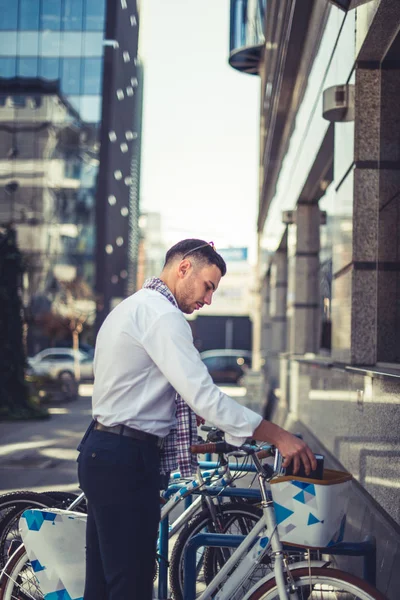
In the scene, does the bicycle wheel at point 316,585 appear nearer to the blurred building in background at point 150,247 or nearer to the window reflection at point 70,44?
the window reflection at point 70,44

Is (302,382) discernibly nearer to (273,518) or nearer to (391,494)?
(391,494)

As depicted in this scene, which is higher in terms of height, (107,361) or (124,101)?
(124,101)

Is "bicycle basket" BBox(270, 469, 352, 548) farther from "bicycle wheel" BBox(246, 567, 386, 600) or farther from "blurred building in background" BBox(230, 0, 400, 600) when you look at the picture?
"blurred building in background" BBox(230, 0, 400, 600)

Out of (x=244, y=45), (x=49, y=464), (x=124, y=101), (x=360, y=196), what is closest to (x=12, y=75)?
(x=124, y=101)

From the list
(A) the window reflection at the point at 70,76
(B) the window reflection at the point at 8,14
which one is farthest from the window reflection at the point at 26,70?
(B) the window reflection at the point at 8,14

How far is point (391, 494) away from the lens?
14.7 ft

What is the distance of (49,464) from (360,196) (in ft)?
19.2

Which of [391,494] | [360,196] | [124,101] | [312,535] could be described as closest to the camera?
[312,535]

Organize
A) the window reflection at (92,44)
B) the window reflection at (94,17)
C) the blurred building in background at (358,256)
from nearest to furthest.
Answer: the blurred building in background at (358,256), the window reflection at (92,44), the window reflection at (94,17)

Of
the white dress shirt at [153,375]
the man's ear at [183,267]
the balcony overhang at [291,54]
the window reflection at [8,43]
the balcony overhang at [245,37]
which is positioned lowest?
the white dress shirt at [153,375]

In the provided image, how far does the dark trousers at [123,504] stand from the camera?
3.10 m

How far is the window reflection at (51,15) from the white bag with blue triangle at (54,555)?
183 feet

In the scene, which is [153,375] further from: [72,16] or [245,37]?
[72,16]

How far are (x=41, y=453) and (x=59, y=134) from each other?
45150 mm
